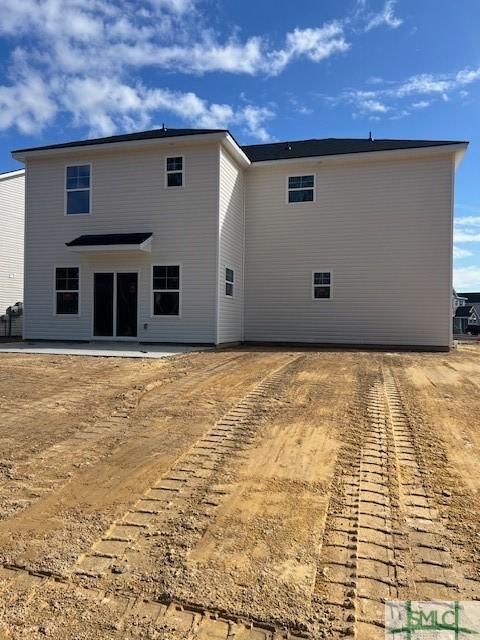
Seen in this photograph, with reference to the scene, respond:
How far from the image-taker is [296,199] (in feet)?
52.8

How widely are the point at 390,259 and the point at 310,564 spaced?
13696mm

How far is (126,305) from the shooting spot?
1471 cm

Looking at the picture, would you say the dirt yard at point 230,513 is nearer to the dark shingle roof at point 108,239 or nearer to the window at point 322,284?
the dark shingle roof at point 108,239

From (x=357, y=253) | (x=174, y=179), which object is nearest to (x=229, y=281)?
(x=174, y=179)

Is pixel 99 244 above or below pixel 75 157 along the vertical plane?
below

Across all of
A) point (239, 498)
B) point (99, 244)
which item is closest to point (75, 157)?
point (99, 244)

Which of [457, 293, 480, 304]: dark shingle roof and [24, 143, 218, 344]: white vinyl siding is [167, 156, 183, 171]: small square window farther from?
[457, 293, 480, 304]: dark shingle roof

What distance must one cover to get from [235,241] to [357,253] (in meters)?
3.93

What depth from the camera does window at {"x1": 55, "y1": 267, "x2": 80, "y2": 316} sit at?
15.1 meters

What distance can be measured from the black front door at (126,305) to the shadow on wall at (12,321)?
819 centimetres

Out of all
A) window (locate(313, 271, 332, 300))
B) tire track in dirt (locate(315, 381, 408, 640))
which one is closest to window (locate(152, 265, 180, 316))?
window (locate(313, 271, 332, 300))

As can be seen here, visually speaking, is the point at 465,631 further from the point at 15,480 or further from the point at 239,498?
the point at 15,480
